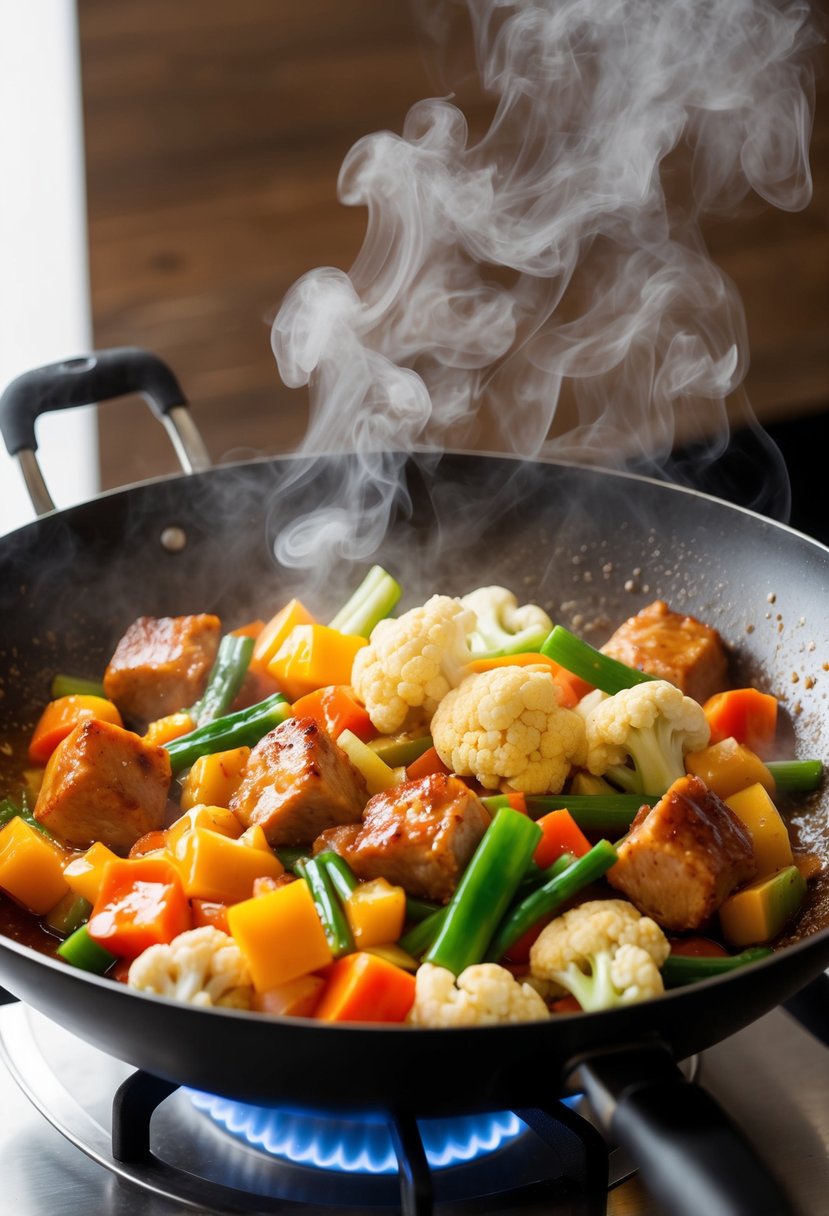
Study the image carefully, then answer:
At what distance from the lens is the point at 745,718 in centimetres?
176

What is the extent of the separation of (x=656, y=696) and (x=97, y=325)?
2599mm

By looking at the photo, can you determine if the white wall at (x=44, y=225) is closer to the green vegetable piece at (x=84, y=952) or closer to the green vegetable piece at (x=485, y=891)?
the green vegetable piece at (x=84, y=952)

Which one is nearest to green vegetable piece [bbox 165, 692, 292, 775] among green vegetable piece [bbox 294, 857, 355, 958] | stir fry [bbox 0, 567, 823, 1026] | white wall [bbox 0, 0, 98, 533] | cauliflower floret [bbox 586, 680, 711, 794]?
stir fry [bbox 0, 567, 823, 1026]

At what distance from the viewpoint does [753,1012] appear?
3.86 ft


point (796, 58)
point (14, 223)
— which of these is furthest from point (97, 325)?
point (796, 58)

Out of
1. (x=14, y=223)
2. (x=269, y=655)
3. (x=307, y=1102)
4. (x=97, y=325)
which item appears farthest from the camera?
(x=97, y=325)

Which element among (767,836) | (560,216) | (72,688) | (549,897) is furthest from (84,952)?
(560,216)

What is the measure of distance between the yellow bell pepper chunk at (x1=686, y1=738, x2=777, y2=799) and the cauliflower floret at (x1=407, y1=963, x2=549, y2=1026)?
509mm

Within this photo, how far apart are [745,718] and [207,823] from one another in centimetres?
79

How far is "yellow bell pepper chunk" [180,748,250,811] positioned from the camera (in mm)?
1644

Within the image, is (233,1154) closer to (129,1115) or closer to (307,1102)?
(129,1115)

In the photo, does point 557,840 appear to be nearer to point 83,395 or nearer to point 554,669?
point 554,669

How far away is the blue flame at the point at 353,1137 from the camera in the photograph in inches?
52.2

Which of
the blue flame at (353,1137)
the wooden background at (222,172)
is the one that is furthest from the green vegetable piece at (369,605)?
the wooden background at (222,172)
